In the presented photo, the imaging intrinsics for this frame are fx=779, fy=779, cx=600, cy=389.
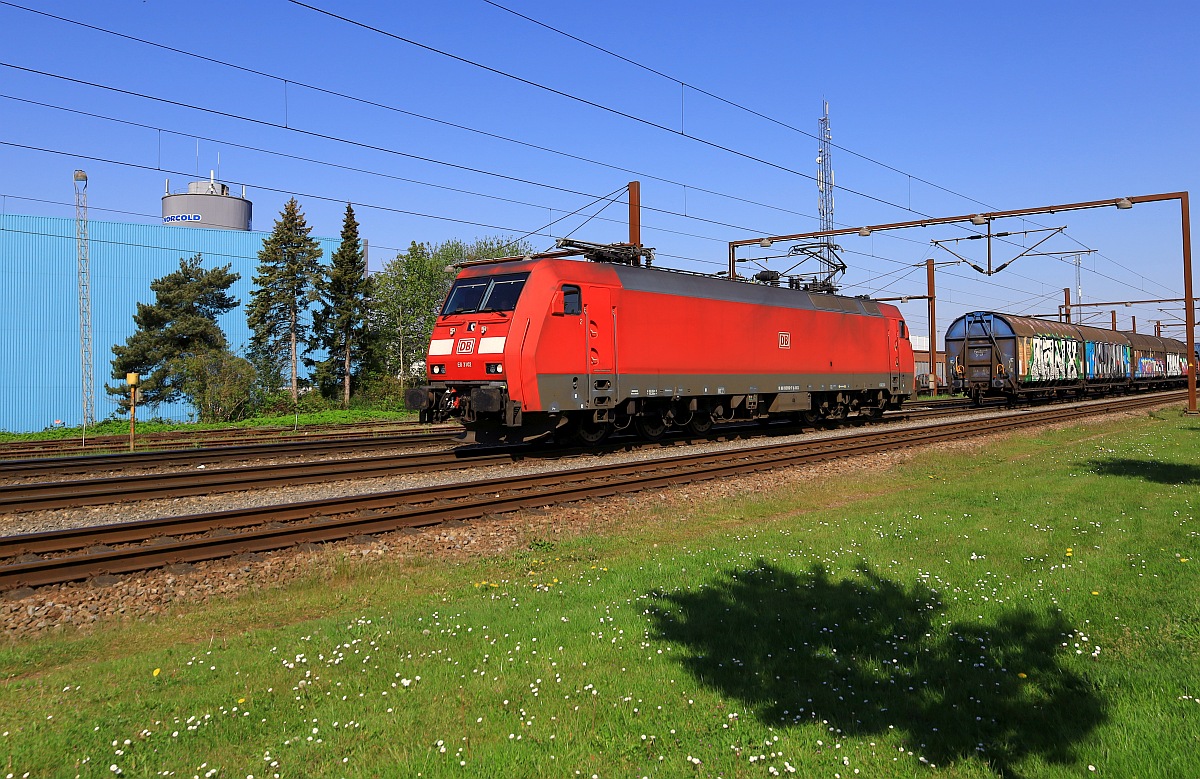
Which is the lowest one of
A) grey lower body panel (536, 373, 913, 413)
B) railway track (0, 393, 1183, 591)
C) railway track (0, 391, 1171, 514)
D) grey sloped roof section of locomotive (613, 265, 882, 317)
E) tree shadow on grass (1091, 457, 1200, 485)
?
tree shadow on grass (1091, 457, 1200, 485)

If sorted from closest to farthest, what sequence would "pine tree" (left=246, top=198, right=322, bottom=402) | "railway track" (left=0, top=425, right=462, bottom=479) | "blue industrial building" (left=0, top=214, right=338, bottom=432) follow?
"railway track" (left=0, top=425, right=462, bottom=479) → "blue industrial building" (left=0, top=214, right=338, bottom=432) → "pine tree" (left=246, top=198, right=322, bottom=402)

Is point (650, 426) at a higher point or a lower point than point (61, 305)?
lower

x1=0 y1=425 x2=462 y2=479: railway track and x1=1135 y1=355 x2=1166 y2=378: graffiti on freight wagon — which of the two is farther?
x1=1135 y1=355 x2=1166 y2=378: graffiti on freight wagon

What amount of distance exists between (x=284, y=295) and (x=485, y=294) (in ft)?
123

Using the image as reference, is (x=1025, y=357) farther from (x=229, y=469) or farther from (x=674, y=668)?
(x=674, y=668)

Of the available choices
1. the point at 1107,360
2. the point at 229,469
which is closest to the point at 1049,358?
the point at 1107,360

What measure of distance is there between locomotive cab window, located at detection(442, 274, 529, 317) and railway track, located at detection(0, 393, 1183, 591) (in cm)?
433

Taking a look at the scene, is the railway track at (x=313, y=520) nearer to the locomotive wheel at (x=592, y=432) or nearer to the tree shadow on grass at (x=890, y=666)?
the locomotive wheel at (x=592, y=432)

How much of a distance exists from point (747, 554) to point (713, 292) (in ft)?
42.5

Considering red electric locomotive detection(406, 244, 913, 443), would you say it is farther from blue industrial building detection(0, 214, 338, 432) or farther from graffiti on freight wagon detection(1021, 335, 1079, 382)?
blue industrial building detection(0, 214, 338, 432)

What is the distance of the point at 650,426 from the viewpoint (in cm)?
2016

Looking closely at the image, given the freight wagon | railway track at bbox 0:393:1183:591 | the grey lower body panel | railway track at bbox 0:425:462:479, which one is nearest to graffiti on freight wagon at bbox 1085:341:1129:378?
the freight wagon

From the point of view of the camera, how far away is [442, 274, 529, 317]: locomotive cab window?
16.5 meters

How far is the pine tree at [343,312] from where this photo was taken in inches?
1971
